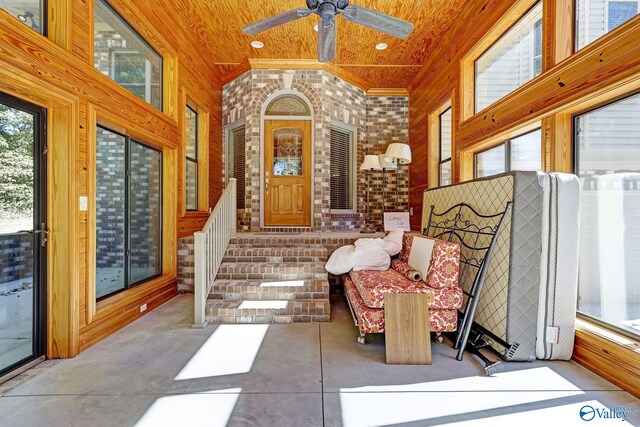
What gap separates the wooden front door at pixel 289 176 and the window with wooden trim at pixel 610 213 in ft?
13.4

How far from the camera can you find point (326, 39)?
295 cm

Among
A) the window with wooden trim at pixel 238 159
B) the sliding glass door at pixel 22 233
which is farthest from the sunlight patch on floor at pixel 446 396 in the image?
the window with wooden trim at pixel 238 159

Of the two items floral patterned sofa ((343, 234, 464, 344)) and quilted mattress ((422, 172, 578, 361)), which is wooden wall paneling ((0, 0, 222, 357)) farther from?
→ quilted mattress ((422, 172, 578, 361))

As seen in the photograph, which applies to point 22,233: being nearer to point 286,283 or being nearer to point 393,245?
point 286,283

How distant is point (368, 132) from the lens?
6.54 metres

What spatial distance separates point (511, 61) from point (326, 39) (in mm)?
2126

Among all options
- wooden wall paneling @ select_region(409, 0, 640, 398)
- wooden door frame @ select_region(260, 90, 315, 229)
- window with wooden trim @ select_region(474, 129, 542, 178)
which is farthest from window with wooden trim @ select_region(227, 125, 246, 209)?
window with wooden trim @ select_region(474, 129, 542, 178)

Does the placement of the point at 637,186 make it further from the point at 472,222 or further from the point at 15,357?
the point at 15,357

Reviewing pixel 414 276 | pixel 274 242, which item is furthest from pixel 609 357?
pixel 274 242

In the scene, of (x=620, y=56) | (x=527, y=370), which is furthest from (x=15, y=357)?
(x=620, y=56)

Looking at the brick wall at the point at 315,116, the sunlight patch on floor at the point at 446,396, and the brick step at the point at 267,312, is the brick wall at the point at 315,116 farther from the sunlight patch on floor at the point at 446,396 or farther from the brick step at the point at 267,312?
the sunlight patch on floor at the point at 446,396

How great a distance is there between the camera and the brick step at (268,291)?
3.38 m

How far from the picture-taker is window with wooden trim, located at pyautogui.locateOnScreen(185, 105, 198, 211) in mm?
4879

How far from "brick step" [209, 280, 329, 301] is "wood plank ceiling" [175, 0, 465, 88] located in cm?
355
